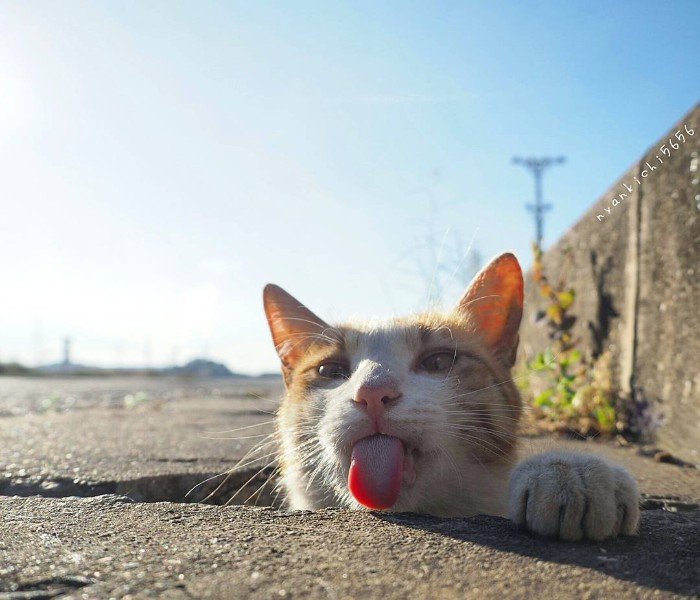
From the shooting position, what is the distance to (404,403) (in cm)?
172

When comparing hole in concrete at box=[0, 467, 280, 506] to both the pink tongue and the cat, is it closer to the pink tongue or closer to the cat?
the cat

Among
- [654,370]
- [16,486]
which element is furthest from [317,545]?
[654,370]

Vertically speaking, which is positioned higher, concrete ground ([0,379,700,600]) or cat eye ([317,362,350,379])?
cat eye ([317,362,350,379])

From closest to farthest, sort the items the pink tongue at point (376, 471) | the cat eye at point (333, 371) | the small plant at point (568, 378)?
the pink tongue at point (376, 471)
the cat eye at point (333, 371)
the small plant at point (568, 378)

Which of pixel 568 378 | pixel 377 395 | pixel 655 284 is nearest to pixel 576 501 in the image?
pixel 377 395

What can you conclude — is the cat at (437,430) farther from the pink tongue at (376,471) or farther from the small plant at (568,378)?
the small plant at (568,378)

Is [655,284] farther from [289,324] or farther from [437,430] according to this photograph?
[437,430]

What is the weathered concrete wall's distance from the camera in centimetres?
295

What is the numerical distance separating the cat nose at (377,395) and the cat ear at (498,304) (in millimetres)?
745

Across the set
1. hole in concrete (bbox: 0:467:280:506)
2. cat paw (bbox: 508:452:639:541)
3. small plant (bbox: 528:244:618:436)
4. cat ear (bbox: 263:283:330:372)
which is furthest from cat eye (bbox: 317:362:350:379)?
small plant (bbox: 528:244:618:436)

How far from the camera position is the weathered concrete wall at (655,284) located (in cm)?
295

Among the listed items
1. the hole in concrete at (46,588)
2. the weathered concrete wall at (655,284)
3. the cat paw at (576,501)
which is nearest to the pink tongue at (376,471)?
the cat paw at (576,501)

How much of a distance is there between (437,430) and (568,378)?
2553 mm

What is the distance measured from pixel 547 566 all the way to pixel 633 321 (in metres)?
2.67
